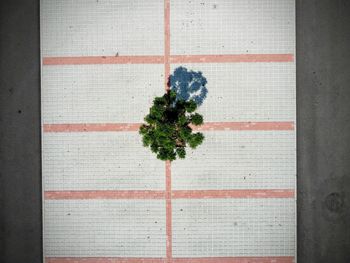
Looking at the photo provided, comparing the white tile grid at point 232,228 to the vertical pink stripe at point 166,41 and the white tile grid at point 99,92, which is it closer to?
the white tile grid at point 99,92

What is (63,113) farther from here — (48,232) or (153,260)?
(153,260)

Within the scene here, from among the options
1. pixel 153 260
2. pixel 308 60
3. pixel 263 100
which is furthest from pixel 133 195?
pixel 308 60

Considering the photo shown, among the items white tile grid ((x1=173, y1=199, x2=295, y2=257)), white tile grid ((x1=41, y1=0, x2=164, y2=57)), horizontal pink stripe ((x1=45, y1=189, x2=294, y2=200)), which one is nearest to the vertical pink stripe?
white tile grid ((x1=41, y1=0, x2=164, y2=57))

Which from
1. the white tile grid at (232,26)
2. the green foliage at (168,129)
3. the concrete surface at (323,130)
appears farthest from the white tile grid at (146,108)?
the green foliage at (168,129)

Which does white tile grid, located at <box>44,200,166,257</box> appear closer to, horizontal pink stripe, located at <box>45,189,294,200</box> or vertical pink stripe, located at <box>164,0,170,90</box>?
horizontal pink stripe, located at <box>45,189,294,200</box>

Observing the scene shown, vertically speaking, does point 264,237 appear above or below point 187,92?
below
